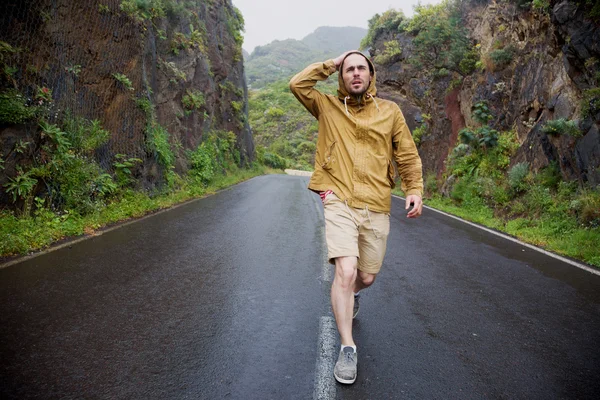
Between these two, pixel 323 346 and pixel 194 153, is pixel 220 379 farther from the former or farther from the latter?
pixel 194 153

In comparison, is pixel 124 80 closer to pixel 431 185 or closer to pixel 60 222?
pixel 60 222

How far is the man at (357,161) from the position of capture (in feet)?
11.1

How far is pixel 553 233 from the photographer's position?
9.01m

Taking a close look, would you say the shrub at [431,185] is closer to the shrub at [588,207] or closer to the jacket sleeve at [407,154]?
the shrub at [588,207]

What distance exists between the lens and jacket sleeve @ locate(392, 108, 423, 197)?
12.0 ft

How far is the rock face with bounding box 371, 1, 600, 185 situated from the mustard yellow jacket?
7714 mm

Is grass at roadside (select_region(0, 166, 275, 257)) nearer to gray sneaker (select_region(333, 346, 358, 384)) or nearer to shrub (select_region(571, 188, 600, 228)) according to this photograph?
gray sneaker (select_region(333, 346, 358, 384))

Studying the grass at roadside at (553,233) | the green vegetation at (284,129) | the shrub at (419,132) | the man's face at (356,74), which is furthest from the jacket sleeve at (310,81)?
the green vegetation at (284,129)

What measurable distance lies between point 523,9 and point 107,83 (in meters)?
15.2

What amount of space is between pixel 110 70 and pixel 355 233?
9481 millimetres

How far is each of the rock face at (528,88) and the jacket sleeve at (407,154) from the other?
760cm

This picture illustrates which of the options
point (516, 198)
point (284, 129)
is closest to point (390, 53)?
point (516, 198)

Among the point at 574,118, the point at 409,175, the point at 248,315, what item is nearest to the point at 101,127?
the point at 248,315

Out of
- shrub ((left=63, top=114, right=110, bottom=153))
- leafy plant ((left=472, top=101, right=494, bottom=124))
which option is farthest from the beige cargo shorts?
leafy plant ((left=472, top=101, right=494, bottom=124))
